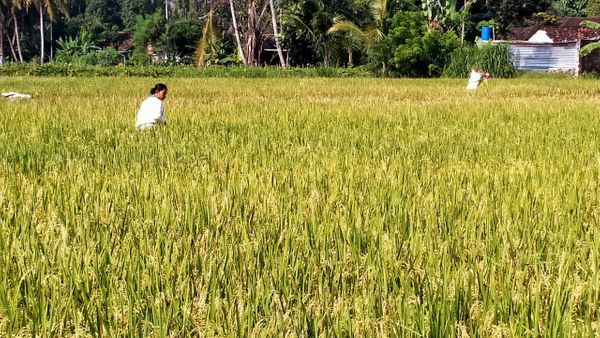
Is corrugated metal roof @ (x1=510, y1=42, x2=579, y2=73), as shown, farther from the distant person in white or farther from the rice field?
the rice field

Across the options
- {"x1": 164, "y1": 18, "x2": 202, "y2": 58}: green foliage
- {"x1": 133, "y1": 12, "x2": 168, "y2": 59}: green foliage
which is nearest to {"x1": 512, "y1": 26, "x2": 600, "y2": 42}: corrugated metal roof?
{"x1": 164, "y1": 18, "x2": 202, "y2": 58}: green foliage

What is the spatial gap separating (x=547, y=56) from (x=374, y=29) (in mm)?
9455

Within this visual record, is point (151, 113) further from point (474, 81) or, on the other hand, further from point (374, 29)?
point (374, 29)

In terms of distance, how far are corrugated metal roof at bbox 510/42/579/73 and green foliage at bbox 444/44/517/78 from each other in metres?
6.58

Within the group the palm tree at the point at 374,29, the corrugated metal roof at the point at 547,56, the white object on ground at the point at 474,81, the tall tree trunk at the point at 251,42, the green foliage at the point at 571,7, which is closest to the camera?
the white object on ground at the point at 474,81

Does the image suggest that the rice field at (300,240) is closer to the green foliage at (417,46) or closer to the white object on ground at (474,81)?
the white object on ground at (474,81)

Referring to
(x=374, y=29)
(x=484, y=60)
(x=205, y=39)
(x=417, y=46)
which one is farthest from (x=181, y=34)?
(x=484, y=60)

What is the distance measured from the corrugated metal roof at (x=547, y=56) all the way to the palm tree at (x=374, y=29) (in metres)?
6.77

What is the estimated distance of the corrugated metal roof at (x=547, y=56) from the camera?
27922 millimetres

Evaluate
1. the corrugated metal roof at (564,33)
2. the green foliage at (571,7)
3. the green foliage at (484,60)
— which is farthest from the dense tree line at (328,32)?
the green foliage at (571,7)

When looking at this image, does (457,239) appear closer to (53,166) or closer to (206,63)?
(53,166)

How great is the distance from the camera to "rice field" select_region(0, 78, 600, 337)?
1405 mm

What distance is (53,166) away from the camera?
3.93m

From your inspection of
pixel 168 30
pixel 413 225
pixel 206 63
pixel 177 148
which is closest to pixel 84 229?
pixel 413 225
